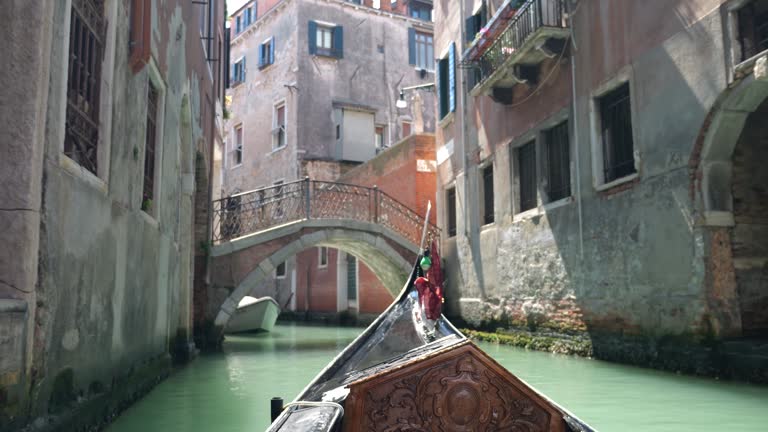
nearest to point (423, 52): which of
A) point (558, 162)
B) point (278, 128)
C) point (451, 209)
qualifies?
point (278, 128)

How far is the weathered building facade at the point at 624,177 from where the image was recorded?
5656 mm

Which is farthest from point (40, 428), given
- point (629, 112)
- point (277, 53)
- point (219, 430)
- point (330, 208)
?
point (277, 53)

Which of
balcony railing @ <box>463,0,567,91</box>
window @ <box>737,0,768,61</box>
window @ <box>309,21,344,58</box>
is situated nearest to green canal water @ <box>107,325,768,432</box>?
window @ <box>737,0,768,61</box>

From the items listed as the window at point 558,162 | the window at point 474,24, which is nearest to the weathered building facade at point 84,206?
the window at point 558,162

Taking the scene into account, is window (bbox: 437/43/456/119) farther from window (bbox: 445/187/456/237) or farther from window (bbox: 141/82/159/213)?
window (bbox: 141/82/159/213)

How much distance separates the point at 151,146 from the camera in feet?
19.4

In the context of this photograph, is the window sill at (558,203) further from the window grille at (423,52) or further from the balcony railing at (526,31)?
the window grille at (423,52)

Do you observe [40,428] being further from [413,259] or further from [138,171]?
[413,259]

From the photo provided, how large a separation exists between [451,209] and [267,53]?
10632 millimetres

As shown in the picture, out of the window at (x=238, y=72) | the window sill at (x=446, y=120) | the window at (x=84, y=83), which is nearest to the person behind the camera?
the window at (x=84, y=83)

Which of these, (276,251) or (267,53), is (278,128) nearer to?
(267,53)

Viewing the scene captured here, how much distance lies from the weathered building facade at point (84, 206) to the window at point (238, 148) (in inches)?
619

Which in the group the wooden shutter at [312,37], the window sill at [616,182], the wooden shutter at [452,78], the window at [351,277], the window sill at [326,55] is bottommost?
the window at [351,277]

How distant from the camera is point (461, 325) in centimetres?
1137
